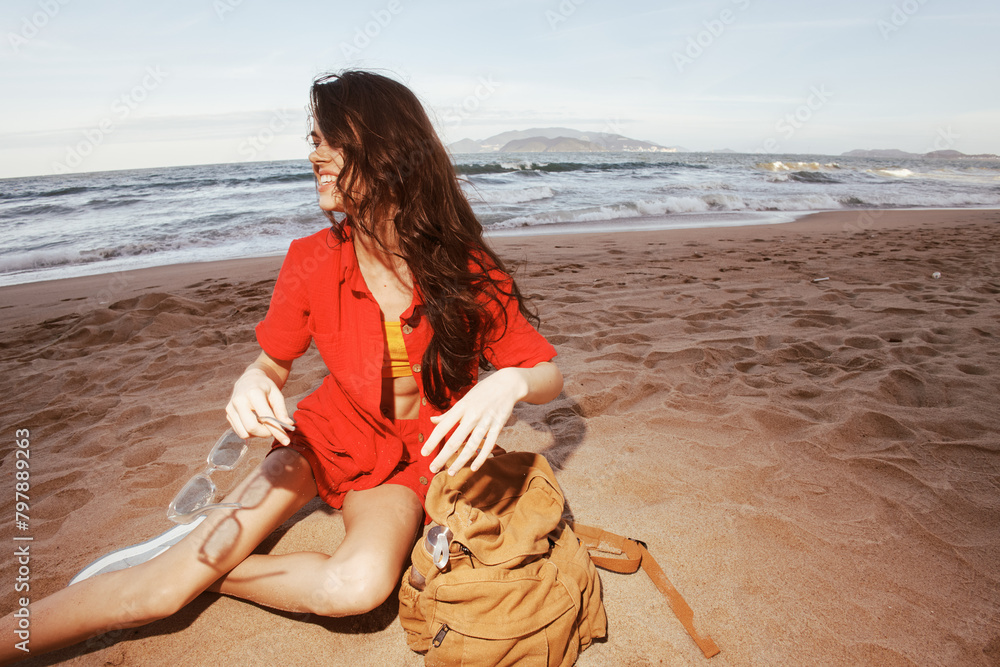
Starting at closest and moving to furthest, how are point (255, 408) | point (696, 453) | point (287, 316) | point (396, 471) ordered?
point (255, 408) → point (287, 316) → point (396, 471) → point (696, 453)

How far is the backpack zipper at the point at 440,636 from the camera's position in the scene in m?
1.40

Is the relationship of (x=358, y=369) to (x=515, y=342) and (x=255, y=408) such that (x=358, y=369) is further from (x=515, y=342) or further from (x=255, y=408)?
(x=515, y=342)

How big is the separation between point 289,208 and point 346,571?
485 inches

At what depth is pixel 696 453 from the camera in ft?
8.13

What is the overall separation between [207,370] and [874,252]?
777 cm

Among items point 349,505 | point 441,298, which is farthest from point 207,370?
point 441,298

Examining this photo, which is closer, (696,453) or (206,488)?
(206,488)

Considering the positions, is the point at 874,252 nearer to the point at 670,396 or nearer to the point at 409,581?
the point at 670,396

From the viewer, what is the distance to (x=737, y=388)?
306 cm

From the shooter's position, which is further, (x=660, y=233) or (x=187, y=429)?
(x=660, y=233)

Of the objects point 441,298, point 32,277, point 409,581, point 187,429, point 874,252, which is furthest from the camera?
point 32,277

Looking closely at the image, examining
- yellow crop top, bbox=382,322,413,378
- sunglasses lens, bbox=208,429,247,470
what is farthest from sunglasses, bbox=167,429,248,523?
yellow crop top, bbox=382,322,413,378

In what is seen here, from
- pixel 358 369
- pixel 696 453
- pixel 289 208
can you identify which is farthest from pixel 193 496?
pixel 289 208

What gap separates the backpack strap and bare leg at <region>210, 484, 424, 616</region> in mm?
651
